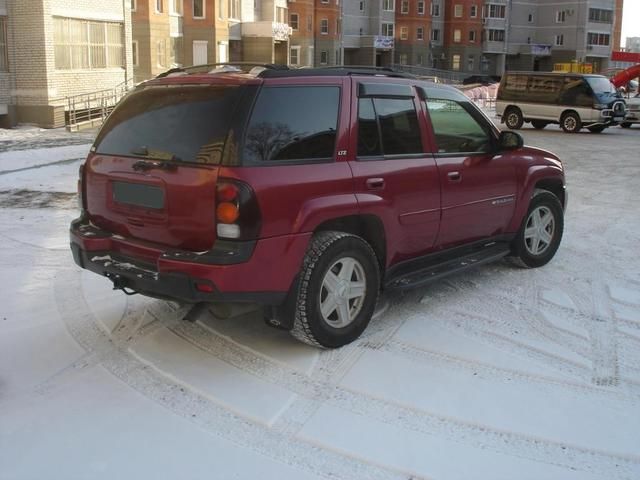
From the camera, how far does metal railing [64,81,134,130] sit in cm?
2236

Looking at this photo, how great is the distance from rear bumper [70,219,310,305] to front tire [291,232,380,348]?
147 mm

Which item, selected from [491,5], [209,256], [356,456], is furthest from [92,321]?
[491,5]

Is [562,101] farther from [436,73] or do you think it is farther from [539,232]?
[436,73]

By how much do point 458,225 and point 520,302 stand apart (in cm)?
84

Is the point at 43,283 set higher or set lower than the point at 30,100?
lower

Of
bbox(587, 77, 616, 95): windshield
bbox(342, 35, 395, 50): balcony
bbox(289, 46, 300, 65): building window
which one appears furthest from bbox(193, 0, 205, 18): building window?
bbox(342, 35, 395, 50): balcony

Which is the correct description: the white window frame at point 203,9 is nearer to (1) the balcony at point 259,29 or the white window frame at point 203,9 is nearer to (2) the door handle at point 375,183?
(1) the balcony at point 259,29

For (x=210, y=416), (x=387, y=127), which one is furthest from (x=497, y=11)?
(x=210, y=416)

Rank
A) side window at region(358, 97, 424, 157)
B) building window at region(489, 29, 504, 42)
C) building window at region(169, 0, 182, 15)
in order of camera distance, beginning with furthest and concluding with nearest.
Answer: building window at region(489, 29, 504, 42), building window at region(169, 0, 182, 15), side window at region(358, 97, 424, 157)

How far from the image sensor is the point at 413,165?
17.1ft

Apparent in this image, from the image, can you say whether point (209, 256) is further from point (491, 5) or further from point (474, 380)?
point (491, 5)

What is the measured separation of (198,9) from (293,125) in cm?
3833

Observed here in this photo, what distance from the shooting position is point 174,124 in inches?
176

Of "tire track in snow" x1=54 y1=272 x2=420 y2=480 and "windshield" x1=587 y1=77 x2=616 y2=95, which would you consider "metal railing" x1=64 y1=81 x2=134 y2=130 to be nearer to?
"windshield" x1=587 y1=77 x2=616 y2=95
